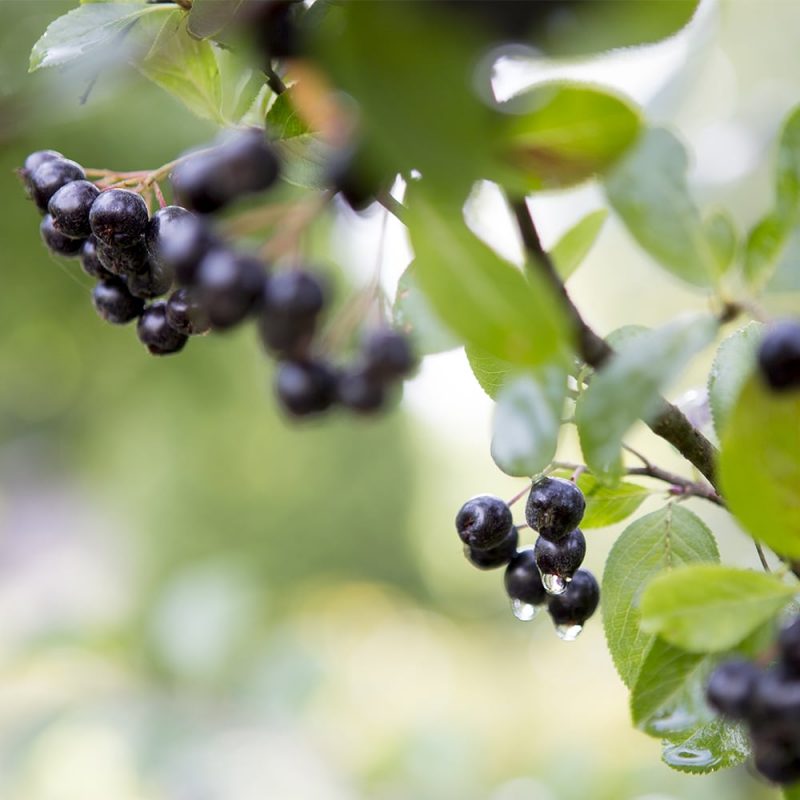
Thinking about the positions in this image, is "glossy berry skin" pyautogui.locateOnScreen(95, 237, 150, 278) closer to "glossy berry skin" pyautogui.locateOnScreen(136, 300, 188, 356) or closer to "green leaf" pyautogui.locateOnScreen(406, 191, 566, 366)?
"glossy berry skin" pyautogui.locateOnScreen(136, 300, 188, 356)

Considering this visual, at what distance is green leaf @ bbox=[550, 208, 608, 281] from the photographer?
44 centimetres

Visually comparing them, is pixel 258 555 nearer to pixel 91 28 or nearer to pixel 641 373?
pixel 91 28

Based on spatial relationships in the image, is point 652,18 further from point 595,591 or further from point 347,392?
point 595,591

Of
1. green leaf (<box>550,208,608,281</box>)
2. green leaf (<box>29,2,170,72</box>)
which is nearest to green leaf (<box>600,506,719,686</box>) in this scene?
green leaf (<box>550,208,608,281</box>)

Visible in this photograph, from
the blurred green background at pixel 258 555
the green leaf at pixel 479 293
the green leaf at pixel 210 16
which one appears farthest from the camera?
the blurred green background at pixel 258 555

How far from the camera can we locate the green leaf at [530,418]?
31 cm

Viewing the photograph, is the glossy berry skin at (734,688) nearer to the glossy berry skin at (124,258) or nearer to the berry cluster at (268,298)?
the berry cluster at (268,298)

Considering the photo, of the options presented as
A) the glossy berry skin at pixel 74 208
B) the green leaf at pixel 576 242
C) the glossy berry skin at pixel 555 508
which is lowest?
the glossy berry skin at pixel 555 508

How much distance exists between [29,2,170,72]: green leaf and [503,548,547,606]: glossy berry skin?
0.33 meters

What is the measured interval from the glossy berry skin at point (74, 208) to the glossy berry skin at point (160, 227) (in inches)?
1.9

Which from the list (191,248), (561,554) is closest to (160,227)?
(191,248)

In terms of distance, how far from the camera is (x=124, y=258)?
42cm

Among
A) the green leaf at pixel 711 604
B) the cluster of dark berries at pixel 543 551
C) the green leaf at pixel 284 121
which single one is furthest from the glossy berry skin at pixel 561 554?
the green leaf at pixel 284 121

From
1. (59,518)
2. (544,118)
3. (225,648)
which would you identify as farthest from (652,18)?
(59,518)
